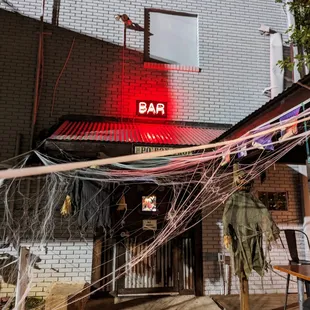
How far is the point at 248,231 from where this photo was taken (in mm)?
4539

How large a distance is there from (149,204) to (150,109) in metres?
2.19

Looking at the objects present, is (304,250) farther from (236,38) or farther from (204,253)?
(236,38)

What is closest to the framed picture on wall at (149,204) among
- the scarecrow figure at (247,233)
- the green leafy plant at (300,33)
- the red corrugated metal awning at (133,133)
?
the red corrugated metal awning at (133,133)

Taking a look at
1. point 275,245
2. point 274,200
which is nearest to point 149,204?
point 274,200

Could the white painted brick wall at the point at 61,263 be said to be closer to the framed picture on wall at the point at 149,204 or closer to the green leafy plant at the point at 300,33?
the framed picture on wall at the point at 149,204

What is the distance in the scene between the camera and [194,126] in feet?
23.6

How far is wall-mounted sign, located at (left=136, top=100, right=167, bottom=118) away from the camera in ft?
23.0

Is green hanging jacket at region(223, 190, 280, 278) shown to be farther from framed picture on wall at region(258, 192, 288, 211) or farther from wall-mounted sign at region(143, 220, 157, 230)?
framed picture on wall at region(258, 192, 288, 211)

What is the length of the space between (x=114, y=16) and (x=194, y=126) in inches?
132

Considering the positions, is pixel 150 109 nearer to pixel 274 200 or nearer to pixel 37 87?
pixel 37 87

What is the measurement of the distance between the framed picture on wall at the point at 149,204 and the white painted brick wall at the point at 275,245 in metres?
1.21

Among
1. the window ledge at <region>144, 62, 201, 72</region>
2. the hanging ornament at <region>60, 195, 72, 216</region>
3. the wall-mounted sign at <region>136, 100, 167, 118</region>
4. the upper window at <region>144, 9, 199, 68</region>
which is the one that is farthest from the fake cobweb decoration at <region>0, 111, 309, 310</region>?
the upper window at <region>144, 9, 199, 68</region>

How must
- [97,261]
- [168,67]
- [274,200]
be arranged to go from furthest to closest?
1. [168,67]
2. [274,200]
3. [97,261]

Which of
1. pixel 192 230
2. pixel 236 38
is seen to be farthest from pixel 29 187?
pixel 236 38
